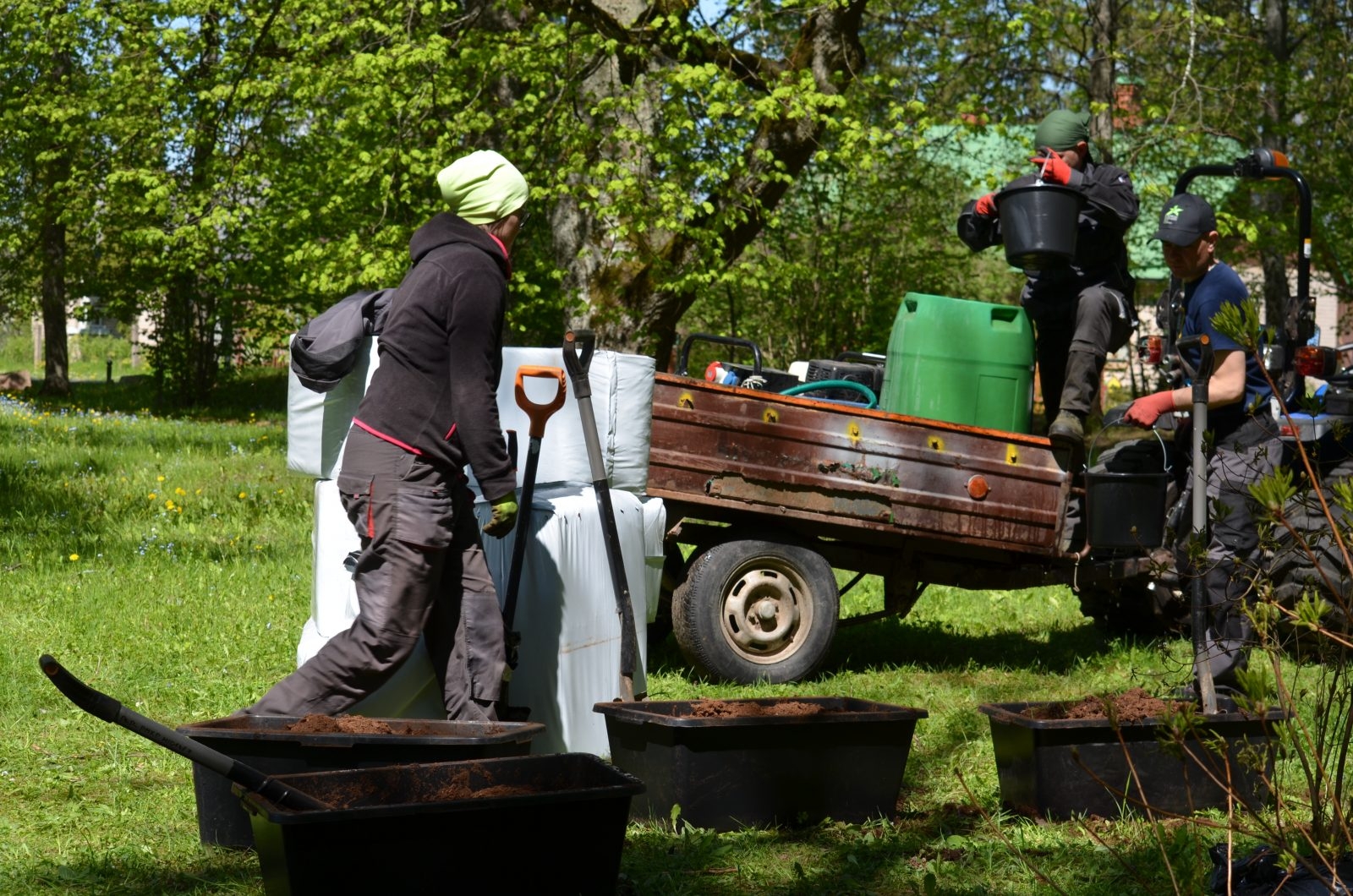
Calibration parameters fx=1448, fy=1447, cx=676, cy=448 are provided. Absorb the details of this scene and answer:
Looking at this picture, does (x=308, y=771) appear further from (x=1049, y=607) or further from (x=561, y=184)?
(x=561, y=184)

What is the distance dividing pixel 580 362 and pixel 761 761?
1.60 metres

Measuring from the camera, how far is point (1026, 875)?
379 cm

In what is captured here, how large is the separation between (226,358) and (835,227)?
483 inches

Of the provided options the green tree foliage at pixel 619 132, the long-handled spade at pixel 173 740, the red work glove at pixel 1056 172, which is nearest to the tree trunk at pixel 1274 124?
the green tree foliage at pixel 619 132

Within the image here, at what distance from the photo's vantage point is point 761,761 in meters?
4.18

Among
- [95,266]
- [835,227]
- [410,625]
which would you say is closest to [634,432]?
[410,625]

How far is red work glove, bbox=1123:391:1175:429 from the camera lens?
540 cm

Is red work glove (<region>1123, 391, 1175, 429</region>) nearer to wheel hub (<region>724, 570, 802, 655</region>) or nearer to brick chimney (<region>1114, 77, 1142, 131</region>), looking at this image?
wheel hub (<region>724, 570, 802, 655</region>)

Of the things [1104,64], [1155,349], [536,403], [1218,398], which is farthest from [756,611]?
[1104,64]

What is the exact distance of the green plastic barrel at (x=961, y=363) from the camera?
6.52m

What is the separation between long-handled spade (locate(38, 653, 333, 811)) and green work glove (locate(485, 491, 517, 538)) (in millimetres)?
1274

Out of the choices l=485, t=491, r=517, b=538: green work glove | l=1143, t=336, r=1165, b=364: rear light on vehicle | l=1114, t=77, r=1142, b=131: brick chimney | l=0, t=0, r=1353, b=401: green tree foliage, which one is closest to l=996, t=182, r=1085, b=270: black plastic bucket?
l=1143, t=336, r=1165, b=364: rear light on vehicle

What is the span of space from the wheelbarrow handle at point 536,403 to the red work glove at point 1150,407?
2203 mm

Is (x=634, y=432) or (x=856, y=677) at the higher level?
(x=634, y=432)
